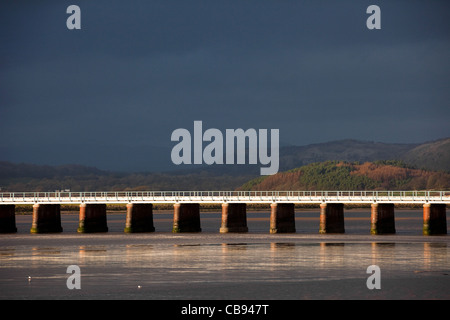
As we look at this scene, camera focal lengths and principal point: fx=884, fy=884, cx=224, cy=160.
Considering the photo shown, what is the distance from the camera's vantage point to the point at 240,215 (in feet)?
347

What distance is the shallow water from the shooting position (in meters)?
55.5

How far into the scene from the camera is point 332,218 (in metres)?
101

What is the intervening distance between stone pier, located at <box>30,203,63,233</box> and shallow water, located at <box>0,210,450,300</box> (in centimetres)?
1140

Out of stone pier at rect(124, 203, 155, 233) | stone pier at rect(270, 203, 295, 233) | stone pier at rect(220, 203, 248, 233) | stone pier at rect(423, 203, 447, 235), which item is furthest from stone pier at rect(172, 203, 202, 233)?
stone pier at rect(423, 203, 447, 235)

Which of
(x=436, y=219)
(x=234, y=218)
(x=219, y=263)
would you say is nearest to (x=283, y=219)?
(x=234, y=218)

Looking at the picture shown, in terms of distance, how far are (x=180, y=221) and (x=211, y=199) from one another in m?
5.81

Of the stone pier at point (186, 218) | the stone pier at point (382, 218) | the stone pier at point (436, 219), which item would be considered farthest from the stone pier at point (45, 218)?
the stone pier at point (436, 219)

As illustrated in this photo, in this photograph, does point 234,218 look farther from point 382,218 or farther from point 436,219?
point 436,219

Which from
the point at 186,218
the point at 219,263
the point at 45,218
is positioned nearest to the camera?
the point at 219,263

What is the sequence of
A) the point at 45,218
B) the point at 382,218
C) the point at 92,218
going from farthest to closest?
the point at 45,218 → the point at 92,218 → the point at 382,218

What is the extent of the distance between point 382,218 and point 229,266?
34.0m

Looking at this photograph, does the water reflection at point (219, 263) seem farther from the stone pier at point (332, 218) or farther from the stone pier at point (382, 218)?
the stone pier at point (332, 218)

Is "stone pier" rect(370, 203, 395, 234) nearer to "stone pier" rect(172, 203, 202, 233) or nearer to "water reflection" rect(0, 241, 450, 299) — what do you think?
"water reflection" rect(0, 241, 450, 299)
